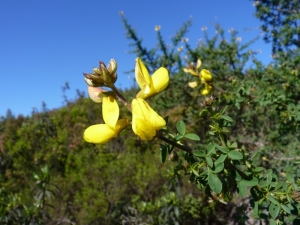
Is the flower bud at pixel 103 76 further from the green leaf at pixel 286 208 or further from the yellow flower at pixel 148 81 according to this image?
the green leaf at pixel 286 208

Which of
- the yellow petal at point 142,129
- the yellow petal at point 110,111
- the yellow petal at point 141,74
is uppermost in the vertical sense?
the yellow petal at point 141,74

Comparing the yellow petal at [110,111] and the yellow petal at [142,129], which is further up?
the yellow petal at [110,111]

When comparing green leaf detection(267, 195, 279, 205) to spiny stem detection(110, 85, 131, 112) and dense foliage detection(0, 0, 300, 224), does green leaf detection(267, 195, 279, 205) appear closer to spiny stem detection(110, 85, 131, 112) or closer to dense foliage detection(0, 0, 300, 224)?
dense foliage detection(0, 0, 300, 224)

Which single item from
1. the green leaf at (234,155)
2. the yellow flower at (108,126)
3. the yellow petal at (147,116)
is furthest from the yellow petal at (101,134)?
the green leaf at (234,155)

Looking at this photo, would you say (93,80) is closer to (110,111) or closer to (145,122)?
(110,111)

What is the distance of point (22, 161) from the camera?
19.2 feet

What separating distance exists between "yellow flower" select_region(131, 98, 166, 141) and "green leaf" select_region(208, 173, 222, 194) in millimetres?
214

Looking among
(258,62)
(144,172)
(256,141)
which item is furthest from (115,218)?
(258,62)

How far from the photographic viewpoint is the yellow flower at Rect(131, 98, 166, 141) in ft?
2.51

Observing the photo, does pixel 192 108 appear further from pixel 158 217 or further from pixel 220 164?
pixel 220 164

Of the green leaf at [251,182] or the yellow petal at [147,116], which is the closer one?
the yellow petal at [147,116]

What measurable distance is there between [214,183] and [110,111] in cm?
36

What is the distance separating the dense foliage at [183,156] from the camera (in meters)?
1.01

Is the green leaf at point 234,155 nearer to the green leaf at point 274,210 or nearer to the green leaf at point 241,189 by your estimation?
the green leaf at point 241,189
